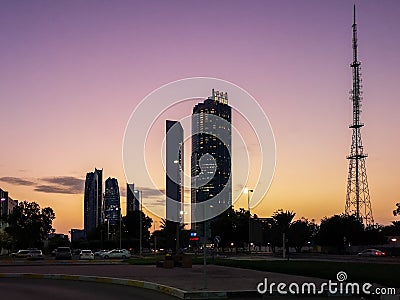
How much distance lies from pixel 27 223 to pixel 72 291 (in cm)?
7561

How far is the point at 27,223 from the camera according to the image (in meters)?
95.6

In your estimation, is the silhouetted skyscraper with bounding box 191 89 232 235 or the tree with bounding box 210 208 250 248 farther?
the tree with bounding box 210 208 250 248

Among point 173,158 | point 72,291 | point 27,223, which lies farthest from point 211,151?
point 27,223

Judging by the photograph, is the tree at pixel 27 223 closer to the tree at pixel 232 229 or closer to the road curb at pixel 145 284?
the tree at pixel 232 229

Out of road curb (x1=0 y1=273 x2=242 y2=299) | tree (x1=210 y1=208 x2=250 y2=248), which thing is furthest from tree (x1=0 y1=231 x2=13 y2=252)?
road curb (x1=0 y1=273 x2=242 y2=299)

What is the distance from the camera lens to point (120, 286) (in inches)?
1041

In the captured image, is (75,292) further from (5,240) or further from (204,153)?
(5,240)

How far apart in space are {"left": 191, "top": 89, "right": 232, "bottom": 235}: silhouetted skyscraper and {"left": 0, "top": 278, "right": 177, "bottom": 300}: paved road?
1441 centimetres

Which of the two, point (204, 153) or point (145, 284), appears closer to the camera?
point (145, 284)

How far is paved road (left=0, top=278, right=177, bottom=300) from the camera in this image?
21266 millimetres

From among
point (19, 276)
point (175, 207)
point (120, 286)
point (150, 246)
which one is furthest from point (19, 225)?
point (120, 286)

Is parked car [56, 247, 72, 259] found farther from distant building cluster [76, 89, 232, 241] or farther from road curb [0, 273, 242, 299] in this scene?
road curb [0, 273, 242, 299]

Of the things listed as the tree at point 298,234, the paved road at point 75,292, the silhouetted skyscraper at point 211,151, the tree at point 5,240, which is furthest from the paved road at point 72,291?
the tree at point 298,234

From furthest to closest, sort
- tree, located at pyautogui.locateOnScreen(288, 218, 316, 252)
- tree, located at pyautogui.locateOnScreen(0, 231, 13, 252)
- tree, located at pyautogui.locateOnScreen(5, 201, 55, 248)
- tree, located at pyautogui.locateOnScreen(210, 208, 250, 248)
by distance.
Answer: tree, located at pyautogui.locateOnScreen(210, 208, 250, 248), tree, located at pyautogui.locateOnScreen(288, 218, 316, 252), tree, located at pyautogui.locateOnScreen(0, 231, 13, 252), tree, located at pyautogui.locateOnScreen(5, 201, 55, 248)
